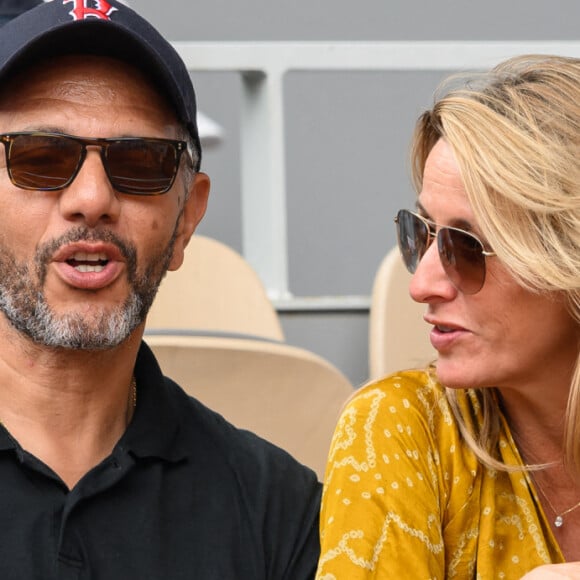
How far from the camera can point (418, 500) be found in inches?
78.2

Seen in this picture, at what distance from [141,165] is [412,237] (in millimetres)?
547

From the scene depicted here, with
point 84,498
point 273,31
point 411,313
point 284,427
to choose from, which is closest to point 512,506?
point 284,427

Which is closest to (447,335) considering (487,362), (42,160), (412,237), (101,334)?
(487,362)

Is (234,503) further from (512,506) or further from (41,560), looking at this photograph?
(512,506)

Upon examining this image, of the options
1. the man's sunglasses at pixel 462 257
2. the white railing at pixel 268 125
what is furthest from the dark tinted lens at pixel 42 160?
the white railing at pixel 268 125

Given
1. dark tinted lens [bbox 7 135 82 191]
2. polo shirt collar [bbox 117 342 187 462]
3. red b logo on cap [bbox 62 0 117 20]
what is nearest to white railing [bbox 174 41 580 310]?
polo shirt collar [bbox 117 342 187 462]

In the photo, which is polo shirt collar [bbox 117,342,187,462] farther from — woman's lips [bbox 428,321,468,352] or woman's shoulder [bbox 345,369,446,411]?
woman's lips [bbox 428,321,468,352]

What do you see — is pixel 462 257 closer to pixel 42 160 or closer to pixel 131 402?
pixel 131 402

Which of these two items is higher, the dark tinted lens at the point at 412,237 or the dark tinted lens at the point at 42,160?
the dark tinted lens at the point at 42,160

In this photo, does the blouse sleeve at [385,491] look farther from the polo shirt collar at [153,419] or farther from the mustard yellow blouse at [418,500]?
the polo shirt collar at [153,419]

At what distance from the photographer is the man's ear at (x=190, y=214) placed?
6.35 feet

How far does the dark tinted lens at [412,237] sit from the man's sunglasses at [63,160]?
20.5 inches

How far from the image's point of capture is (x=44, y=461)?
5.87 ft

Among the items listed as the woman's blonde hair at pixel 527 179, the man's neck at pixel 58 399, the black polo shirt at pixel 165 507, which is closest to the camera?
the black polo shirt at pixel 165 507
